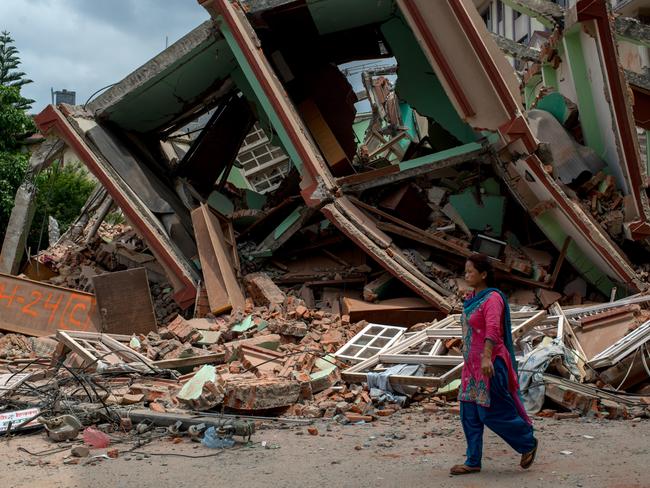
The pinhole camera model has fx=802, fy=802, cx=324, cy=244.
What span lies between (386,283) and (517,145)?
2420mm

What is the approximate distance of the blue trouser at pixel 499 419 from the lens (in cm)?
439

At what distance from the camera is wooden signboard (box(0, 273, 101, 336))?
1088 centimetres

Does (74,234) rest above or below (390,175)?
above

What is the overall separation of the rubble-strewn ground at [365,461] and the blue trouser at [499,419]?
0.53 feet

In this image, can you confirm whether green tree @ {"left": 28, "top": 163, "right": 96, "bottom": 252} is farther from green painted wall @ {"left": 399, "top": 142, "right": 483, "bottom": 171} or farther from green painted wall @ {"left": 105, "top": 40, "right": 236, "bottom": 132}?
green painted wall @ {"left": 399, "top": 142, "right": 483, "bottom": 171}

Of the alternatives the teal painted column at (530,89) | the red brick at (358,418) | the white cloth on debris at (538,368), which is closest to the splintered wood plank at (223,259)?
the red brick at (358,418)

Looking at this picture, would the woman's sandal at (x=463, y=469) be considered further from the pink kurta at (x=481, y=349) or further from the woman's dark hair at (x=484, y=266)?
the woman's dark hair at (x=484, y=266)

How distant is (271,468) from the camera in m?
4.93

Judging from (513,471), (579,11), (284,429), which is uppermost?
(579,11)

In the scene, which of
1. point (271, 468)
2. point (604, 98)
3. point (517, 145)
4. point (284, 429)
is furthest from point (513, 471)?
point (604, 98)

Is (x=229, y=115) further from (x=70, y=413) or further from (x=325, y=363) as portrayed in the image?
(x=70, y=413)

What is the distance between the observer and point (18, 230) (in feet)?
43.7

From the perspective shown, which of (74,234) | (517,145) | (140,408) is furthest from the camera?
(74,234)

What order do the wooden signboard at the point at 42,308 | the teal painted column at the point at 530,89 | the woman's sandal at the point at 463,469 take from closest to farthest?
the woman's sandal at the point at 463,469 < the wooden signboard at the point at 42,308 < the teal painted column at the point at 530,89
